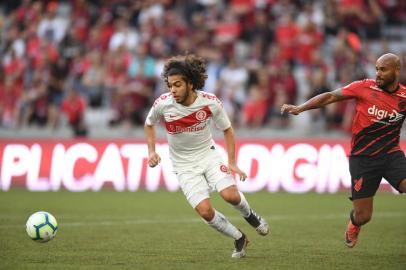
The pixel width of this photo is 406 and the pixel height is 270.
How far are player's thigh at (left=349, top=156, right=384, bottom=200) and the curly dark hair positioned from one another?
2.10 metres

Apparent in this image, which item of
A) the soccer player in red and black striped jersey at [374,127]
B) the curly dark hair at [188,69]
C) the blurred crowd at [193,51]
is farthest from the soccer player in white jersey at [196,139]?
the blurred crowd at [193,51]

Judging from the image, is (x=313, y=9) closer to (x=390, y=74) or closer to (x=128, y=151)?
(x=128, y=151)

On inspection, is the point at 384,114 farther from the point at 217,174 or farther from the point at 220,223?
the point at 220,223

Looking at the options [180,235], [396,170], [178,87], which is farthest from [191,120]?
[180,235]

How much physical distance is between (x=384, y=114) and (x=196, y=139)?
2203 millimetres

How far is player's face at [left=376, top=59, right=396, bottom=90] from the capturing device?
386 inches

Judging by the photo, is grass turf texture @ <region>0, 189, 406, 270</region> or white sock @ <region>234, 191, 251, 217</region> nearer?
grass turf texture @ <region>0, 189, 406, 270</region>

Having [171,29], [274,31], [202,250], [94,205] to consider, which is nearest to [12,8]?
[171,29]

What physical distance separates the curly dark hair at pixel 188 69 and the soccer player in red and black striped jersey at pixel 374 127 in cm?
104

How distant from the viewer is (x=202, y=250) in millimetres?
10648

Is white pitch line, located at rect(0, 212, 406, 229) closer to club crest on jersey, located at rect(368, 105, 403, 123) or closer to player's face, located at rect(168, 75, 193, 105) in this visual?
player's face, located at rect(168, 75, 193, 105)

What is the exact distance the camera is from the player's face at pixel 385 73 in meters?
9.80

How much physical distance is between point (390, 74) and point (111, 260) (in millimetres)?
3803

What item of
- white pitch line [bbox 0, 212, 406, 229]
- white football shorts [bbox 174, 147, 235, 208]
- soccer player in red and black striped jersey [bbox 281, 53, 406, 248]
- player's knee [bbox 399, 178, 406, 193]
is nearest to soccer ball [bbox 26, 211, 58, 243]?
white football shorts [bbox 174, 147, 235, 208]
